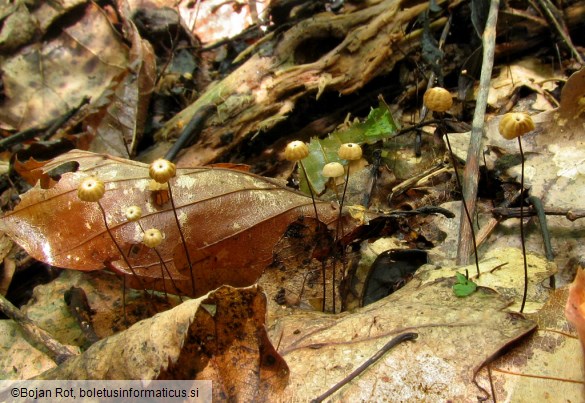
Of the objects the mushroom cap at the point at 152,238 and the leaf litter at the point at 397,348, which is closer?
the leaf litter at the point at 397,348

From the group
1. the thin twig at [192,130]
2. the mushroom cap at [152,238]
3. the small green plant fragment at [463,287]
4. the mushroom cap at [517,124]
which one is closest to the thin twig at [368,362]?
the small green plant fragment at [463,287]

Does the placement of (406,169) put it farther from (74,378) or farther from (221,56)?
(221,56)

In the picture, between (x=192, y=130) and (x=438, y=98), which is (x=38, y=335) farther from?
(x=438, y=98)

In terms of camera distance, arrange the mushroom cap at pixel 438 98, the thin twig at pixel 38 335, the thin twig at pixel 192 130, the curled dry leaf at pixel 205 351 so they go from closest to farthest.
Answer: the curled dry leaf at pixel 205 351 < the mushroom cap at pixel 438 98 < the thin twig at pixel 38 335 < the thin twig at pixel 192 130

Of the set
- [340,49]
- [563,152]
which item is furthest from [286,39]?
[563,152]

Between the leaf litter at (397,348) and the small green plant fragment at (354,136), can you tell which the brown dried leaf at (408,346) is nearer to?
the leaf litter at (397,348)

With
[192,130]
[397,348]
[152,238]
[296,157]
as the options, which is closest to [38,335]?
[152,238]
